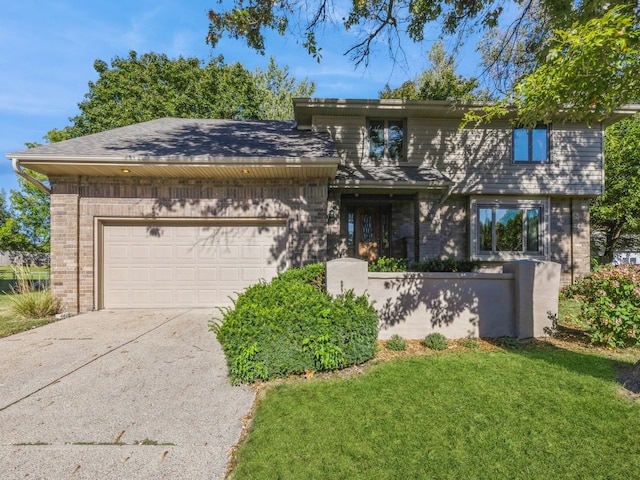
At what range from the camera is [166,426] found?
314 centimetres

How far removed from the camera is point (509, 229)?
404 inches

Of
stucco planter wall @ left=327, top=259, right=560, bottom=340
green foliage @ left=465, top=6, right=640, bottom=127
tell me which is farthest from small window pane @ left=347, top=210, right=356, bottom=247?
green foliage @ left=465, top=6, right=640, bottom=127

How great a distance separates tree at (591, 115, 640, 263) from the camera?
13.7 metres

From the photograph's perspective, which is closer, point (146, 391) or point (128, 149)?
point (146, 391)

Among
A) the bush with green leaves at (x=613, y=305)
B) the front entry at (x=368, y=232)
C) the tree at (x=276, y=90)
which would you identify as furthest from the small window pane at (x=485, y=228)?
the tree at (x=276, y=90)

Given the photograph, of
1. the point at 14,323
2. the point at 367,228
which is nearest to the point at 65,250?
the point at 14,323

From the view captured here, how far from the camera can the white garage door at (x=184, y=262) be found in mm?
7992

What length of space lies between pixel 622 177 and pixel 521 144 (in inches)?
290

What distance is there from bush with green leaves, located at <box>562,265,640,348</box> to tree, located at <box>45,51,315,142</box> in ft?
65.3

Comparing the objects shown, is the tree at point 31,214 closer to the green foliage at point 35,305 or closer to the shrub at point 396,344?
the green foliage at point 35,305

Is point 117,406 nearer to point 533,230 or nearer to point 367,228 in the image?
point 367,228

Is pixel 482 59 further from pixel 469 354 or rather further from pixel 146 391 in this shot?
pixel 146 391

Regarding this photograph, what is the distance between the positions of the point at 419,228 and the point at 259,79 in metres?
17.8

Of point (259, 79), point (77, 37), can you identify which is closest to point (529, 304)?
point (77, 37)
